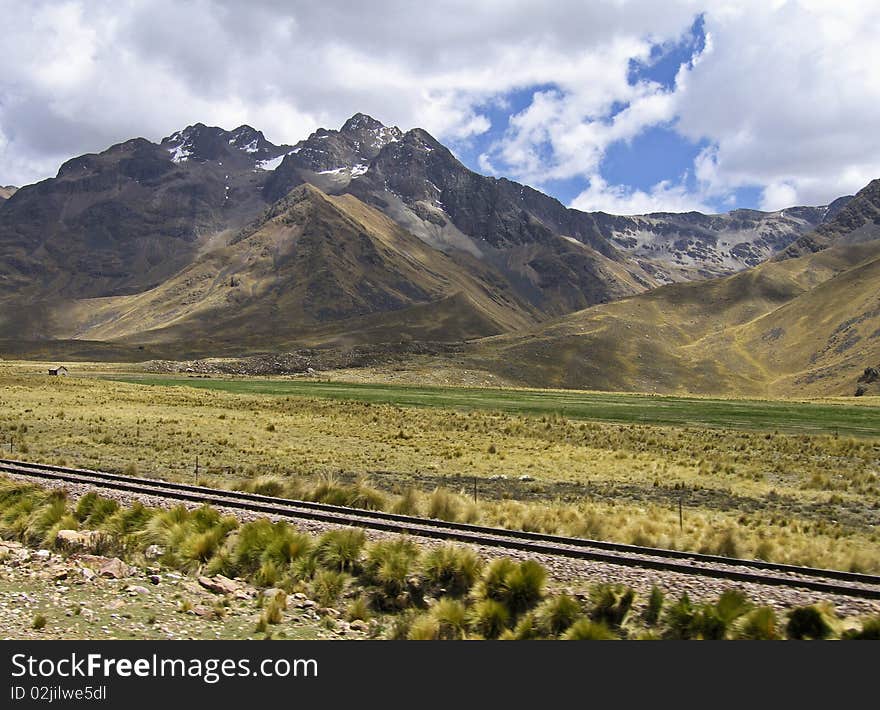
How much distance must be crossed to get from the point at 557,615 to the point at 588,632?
91cm

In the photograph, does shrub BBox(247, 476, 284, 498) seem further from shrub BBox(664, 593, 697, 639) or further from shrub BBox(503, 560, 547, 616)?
shrub BBox(664, 593, 697, 639)

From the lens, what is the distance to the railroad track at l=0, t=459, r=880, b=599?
13.8 metres

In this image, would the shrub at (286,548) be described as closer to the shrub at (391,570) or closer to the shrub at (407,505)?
the shrub at (391,570)

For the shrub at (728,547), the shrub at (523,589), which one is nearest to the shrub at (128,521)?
the shrub at (523,589)

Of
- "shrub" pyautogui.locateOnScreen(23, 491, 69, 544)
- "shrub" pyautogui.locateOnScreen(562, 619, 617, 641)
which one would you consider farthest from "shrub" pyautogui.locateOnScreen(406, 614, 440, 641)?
"shrub" pyautogui.locateOnScreen(23, 491, 69, 544)

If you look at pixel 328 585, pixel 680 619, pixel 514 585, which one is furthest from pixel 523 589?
pixel 328 585

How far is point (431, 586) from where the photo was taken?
14461mm

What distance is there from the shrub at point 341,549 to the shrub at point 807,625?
324 inches

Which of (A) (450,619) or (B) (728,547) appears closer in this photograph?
(A) (450,619)

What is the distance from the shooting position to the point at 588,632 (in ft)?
39.5

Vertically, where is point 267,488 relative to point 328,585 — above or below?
above

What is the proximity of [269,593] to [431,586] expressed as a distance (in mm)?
3213

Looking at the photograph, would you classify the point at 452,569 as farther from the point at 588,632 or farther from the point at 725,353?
the point at 725,353

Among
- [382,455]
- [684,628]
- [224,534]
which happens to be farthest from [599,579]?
[382,455]
